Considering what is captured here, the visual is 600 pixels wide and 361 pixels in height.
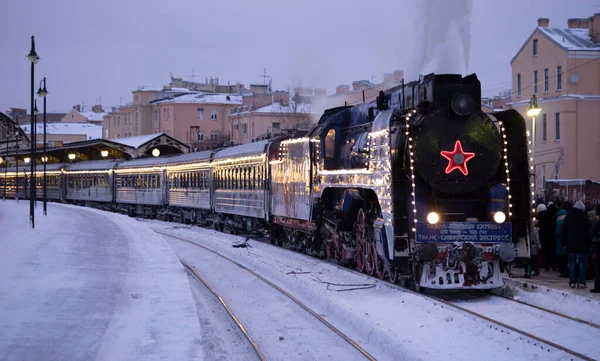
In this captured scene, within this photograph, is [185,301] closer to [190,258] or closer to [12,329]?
[12,329]

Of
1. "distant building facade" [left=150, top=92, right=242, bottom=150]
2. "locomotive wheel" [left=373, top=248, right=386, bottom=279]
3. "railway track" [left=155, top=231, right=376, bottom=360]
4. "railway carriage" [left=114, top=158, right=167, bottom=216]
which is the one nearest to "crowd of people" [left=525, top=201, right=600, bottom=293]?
"locomotive wheel" [left=373, top=248, right=386, bottom=279]

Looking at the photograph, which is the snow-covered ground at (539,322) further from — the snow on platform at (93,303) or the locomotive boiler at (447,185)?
the snow on platform at (93,303)

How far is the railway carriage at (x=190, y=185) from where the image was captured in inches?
1288

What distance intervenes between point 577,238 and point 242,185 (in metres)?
15.6

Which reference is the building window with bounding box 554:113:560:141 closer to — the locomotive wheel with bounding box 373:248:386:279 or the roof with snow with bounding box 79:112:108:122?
the locomotive wheel with bounding box 373:248:386:279

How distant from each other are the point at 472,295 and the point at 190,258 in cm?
1056

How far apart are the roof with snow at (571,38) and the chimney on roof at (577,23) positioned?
2.11m

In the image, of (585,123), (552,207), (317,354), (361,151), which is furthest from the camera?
(585,123)

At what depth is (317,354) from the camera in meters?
9.79

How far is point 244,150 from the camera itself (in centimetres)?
2730

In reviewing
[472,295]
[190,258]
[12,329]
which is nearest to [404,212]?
[472,295]

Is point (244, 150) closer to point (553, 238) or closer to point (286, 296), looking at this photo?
point (286, 296)

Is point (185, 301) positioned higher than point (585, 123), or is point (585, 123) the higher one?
point (585, 123)

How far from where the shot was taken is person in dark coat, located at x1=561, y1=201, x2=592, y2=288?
13.6 metres
